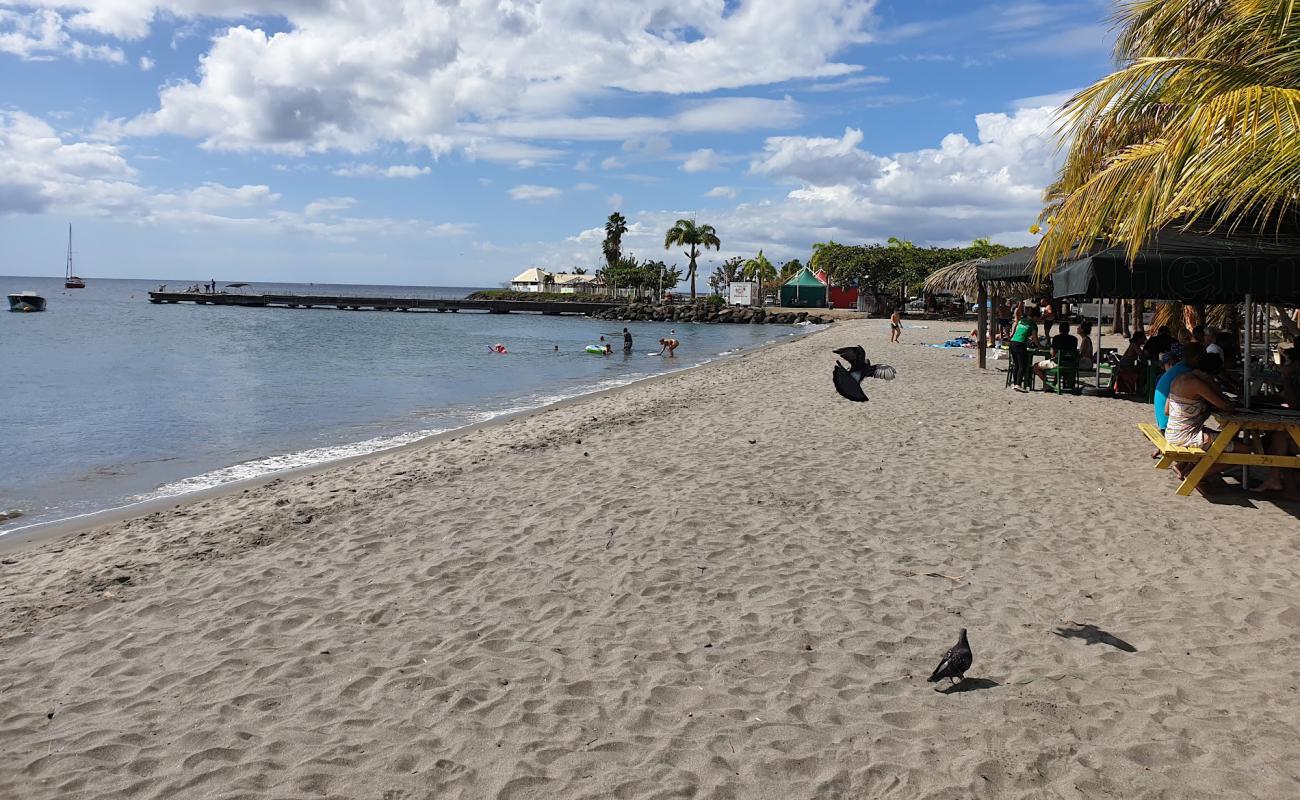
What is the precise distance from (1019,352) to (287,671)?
13.2 m

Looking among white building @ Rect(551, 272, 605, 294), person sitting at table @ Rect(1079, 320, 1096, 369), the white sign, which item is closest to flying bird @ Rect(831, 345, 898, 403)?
person sitting at table @ Rect(1079, 320, 1096, 369)

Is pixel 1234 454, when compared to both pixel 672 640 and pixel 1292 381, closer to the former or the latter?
pixel 1292 381

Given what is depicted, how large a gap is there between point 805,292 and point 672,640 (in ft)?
222

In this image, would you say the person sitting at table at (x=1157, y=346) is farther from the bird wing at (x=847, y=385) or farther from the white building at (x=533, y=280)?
the white building at (x=533, y=280)

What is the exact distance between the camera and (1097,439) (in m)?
9.56

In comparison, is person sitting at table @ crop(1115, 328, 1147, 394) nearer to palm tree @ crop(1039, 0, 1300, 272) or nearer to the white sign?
palm tree @ crop(1039, 0, 1300, 272)

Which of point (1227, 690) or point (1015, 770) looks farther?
point (1227, 690)

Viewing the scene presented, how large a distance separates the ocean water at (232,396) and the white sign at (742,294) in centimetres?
2506

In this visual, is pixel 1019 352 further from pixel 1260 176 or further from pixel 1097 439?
pixel 1260 176

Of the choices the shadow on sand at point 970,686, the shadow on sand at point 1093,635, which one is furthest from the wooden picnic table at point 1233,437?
the shadow on sand at point 970,686

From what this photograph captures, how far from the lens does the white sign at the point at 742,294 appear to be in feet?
237

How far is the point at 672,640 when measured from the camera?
4.34 m

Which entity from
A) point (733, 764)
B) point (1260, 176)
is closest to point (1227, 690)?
point (733, 764)

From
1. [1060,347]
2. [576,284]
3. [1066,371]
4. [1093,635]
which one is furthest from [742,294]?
[1093,635]
